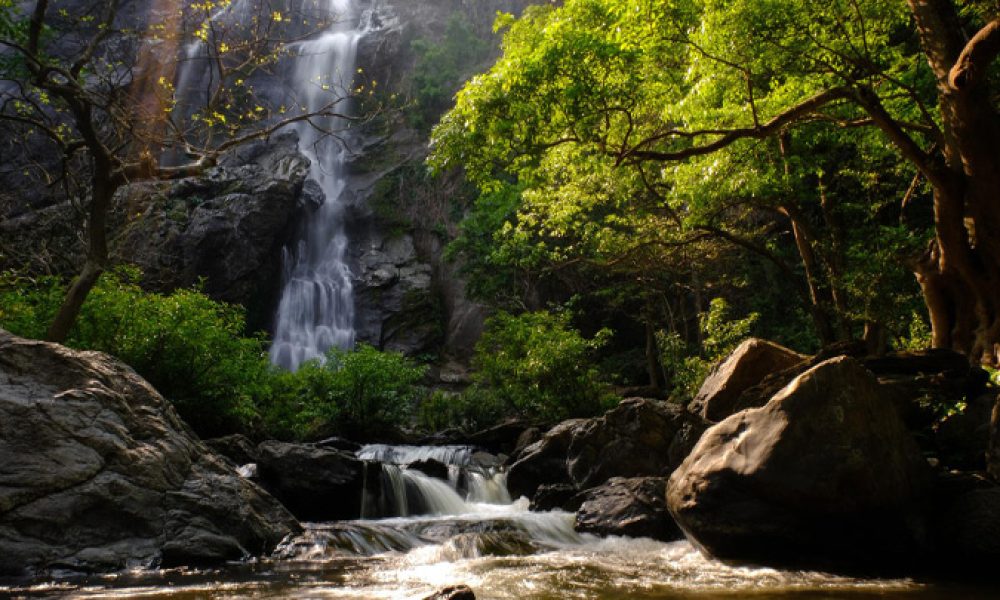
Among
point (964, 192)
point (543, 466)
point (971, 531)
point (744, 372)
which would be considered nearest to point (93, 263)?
point (543, 466)

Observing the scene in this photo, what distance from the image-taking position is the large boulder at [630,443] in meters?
10.9

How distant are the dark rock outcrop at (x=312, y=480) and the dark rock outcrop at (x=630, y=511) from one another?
139 inches

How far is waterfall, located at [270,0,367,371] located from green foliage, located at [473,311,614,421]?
8916 mm

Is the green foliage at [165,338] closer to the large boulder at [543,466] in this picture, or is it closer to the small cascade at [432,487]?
the small cascade at [432,487]

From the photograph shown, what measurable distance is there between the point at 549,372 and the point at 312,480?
915 cm

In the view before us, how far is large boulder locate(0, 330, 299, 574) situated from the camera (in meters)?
6.21

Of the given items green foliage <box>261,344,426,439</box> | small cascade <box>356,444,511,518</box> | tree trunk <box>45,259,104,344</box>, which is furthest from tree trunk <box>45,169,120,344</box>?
green foliage <box>261,344,426,439</box>

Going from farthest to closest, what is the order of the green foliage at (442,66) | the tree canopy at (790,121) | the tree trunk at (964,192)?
the green foliage at (442,66) < the tree canopy at (790,121) < the tree trunk at (964,192)

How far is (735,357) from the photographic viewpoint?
11.9 metres

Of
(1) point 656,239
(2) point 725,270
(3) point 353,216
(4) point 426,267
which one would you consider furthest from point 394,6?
(1) point 656,239

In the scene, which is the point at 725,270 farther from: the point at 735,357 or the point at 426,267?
the point at 426,267

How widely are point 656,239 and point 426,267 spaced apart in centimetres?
2051

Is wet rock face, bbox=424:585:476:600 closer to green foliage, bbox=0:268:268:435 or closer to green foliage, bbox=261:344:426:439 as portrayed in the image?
green foliage, bbox=0:268:268:435

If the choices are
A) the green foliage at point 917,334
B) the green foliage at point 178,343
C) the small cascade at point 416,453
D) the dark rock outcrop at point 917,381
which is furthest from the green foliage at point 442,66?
the dark rock outcrop at point 917,381
